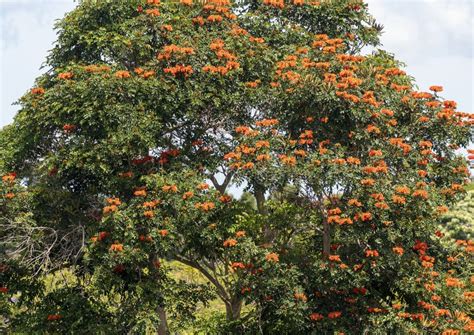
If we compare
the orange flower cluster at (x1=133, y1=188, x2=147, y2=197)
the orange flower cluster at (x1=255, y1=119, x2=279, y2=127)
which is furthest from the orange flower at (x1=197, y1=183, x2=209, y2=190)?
the orange flower cluster at (x1=255, y1=119, x2=279, y2=127)

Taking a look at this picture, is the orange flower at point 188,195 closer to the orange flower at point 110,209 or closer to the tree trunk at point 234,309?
the orange flower at point 110,209

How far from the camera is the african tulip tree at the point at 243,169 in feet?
47.8

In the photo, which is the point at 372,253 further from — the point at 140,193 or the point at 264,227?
the point at 140,193

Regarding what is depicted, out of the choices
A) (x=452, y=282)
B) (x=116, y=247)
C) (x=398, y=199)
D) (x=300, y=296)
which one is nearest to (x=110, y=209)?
(x=116, y=247)

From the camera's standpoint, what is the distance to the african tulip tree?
1455cm

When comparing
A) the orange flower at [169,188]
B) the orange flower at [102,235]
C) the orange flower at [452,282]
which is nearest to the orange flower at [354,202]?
the orange flower at [452,282]

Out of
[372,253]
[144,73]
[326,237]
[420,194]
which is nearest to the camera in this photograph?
[420,194]

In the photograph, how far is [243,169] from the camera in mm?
14359

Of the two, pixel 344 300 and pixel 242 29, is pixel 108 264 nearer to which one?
pixel 344 300

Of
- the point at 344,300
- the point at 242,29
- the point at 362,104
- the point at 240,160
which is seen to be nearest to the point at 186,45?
the point at 242,29

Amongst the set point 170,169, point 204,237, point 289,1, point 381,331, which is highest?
point 289,1

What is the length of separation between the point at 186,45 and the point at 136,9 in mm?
2268

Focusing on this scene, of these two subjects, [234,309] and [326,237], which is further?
[234,309]

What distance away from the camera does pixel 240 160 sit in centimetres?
1462
